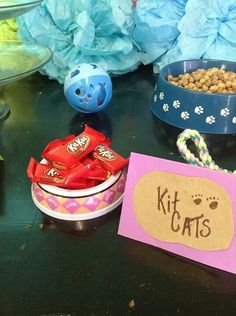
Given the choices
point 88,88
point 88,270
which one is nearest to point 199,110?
point 88,88

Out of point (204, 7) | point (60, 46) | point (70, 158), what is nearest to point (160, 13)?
point (204, 7)

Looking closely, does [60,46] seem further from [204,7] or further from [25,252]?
[25,252]

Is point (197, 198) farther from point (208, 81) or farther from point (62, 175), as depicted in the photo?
point (208, 81)

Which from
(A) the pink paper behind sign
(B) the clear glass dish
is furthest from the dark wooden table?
(B) the clear glass dish

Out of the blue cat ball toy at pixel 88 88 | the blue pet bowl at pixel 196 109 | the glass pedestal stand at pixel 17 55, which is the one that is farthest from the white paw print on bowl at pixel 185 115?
the glass pedestal stand at pixel 17 55

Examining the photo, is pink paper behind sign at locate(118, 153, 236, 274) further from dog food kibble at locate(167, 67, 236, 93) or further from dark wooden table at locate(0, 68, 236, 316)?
dog food kibble at locate(167, 67, 236, 93)

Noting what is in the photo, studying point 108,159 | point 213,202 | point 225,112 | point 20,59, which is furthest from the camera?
point 20,59

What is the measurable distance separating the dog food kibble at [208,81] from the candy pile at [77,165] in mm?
220

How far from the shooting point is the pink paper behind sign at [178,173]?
36cm

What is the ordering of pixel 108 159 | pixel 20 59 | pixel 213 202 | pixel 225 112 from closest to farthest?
pixel 213 202
pixel 108 159
pixel 225 112
pixel 20 59

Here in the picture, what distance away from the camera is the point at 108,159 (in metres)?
0.47

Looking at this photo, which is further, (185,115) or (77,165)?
(185,115)

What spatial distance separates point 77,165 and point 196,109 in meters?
0.22

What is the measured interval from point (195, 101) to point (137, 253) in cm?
26
